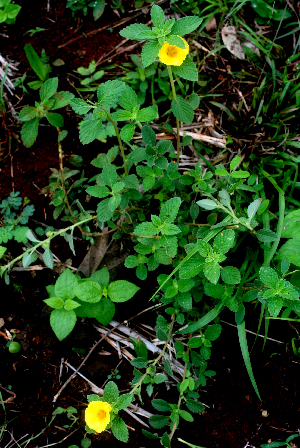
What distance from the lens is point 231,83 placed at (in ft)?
8.86

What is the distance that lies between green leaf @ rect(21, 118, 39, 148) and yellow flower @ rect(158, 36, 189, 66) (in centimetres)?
112

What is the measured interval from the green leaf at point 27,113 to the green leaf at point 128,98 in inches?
35.5

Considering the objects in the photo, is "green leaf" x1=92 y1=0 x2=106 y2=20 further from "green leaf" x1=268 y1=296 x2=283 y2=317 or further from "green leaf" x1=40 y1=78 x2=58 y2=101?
"green leaf" x1=268 y1=296 x2=283 y2=317

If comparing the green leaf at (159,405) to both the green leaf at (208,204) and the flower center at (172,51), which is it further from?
the flower center at (172,51)

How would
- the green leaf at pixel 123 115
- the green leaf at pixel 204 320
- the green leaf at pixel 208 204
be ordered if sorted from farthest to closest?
the green leaf at pixel 204 320, the green leaf at pixel 208 204, the green leaf at pixel 123 115

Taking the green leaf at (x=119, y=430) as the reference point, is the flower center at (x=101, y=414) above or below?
above

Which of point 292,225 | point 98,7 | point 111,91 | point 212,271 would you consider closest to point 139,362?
point 212,271

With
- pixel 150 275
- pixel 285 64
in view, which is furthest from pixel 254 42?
pixel 150 275

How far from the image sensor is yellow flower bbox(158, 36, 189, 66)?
1773 mm

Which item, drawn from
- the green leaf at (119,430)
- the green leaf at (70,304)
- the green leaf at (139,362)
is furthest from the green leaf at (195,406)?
the green leaf at (70,304)

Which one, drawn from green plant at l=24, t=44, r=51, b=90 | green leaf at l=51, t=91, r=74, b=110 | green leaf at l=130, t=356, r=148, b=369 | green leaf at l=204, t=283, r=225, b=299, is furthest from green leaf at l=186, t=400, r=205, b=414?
green plant at l=24, t=44, r=51, b=90

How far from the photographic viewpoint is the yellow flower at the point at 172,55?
1.77m

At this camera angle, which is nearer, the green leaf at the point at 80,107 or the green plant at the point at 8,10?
the green leaf at the point at 80,107

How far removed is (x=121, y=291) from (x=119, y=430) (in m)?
0.75
